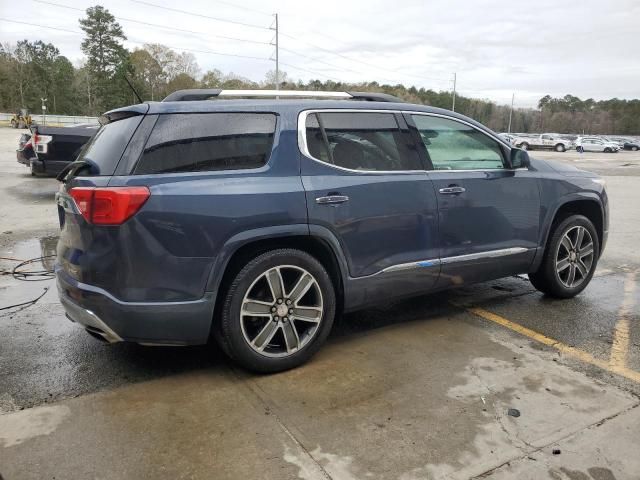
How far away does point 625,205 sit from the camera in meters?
11.7

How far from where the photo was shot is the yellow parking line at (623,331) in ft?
12.1

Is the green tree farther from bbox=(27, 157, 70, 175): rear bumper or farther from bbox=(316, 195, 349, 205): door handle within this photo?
bbox=(316, 195, 349, 205): door handle

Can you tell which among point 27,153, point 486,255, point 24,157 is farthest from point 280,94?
point 24,157

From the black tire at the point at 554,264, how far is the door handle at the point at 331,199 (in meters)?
2.29

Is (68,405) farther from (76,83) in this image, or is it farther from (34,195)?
(76,83)

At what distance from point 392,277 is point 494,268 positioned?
1104 millimetres

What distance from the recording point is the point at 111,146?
3.19m

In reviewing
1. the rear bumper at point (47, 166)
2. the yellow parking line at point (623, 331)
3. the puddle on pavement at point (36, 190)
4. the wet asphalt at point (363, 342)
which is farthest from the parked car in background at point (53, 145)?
the yellow parking line at point (623, 331)

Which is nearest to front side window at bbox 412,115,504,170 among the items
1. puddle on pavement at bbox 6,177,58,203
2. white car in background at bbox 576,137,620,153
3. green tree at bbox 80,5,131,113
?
puddle on pavement at bbox 6,177,58,203

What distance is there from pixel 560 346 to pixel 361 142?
2.09m

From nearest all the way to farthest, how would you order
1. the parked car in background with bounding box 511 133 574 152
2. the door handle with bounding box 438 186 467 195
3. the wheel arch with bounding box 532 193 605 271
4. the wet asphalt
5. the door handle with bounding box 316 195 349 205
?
the wet asphalt, the door handle with bounding box 316 195 349 205, the door handle with bounding box 438 186 467 195, the wheel arch with bounding box 532 193 605 271, the parked car in background with bounding box 511 133 574 152

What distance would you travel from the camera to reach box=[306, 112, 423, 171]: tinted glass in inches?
141

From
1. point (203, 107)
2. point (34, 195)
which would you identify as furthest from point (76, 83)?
point (203, 107)

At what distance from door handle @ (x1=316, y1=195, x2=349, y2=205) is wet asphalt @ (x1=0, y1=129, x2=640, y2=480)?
1.09 metres
